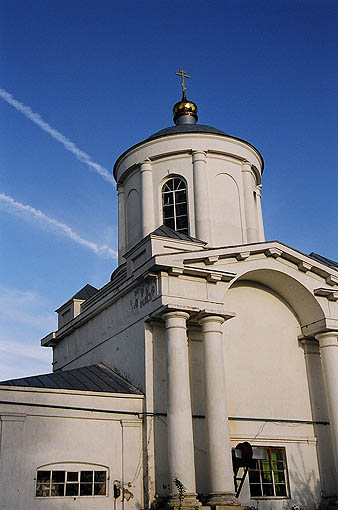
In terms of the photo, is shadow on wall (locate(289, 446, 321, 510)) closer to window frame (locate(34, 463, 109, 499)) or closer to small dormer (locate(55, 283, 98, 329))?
window frame (locate(34, 463, 109, 499))

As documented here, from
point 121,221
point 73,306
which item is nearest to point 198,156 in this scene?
point 121,221

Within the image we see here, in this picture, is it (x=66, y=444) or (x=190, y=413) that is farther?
(x=190, y=413)

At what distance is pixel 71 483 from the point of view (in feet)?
47.6

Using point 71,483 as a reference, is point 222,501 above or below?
below

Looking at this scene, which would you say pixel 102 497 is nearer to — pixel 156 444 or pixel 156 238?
pixel 156 444

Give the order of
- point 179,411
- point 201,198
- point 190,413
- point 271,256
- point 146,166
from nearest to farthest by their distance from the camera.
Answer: point 179,411
point 190,413
point 271,256
point 201,198
point 146,166

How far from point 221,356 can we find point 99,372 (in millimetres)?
3794

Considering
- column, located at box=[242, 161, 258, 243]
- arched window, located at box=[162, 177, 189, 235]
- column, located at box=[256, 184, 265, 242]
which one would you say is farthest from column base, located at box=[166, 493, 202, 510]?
column, located at box=[256, 184, 265, 242]

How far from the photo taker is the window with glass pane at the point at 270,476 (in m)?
16.7

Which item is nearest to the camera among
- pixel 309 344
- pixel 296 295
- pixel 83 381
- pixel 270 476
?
pixel 83 381

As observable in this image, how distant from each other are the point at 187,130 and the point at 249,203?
11.1 ft

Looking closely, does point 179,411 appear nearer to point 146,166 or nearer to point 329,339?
point 329,339

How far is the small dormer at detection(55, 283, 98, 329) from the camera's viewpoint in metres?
21.2

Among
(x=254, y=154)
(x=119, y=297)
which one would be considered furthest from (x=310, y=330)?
(x=254, y=154)
